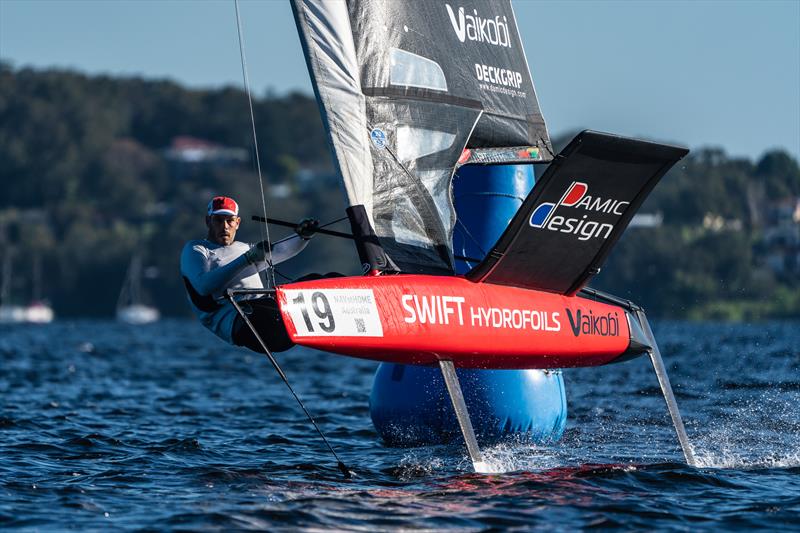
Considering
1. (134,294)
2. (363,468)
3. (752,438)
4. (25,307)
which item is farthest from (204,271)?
(25,307)

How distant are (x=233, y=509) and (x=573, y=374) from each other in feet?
36.3

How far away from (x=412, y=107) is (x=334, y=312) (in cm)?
169

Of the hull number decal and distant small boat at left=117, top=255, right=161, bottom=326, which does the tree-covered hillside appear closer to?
distant small boat at left=117, top=255, right=161, bottom=326

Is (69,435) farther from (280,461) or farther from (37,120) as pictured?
(37,120)

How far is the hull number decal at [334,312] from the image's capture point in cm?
688

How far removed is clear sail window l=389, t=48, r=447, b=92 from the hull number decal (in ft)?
5.13

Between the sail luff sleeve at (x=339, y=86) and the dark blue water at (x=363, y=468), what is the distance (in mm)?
1750

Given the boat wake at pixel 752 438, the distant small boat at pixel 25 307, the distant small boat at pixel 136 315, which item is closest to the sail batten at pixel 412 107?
the boat wake at pixel 752 438

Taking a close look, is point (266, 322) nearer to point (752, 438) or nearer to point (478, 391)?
point (478, 391)

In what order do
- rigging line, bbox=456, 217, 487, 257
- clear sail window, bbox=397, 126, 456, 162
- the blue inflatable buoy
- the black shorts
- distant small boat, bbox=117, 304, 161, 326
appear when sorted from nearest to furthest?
the black shorts, clear sail window, bbox=397, 126, 456, 162, the blue inflatable buoy, rigging line, bbox=456, 217, 487, 257, distant small boat, bbox=117, 304, 161, 326

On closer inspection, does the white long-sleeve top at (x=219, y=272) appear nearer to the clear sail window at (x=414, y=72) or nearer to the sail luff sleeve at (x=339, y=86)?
the sail luff sleeve at (x=339, y=86)

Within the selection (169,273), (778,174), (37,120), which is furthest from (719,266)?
(37,120)

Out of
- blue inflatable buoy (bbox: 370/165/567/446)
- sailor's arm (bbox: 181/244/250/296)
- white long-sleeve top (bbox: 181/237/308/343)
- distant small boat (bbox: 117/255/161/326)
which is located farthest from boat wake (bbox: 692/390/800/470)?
distant small boat (bbox: 117/255/161/326)

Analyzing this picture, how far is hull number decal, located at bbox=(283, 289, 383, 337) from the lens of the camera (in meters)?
6.88
